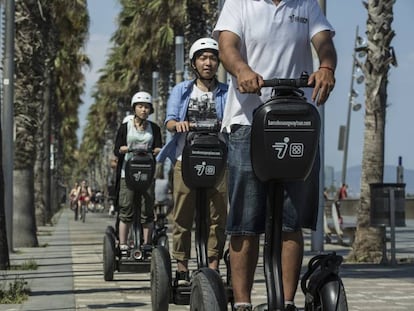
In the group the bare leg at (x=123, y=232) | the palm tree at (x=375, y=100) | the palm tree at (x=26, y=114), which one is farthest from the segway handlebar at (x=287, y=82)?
the palm tree at (x=26, y=114)

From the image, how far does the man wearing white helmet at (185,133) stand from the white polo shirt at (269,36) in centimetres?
234

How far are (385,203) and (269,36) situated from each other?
9.09 meters

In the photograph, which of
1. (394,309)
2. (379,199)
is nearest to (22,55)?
(379,199)

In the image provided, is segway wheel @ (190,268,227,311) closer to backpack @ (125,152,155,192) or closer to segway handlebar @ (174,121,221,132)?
segway handlebar @ (174,121,221,132)

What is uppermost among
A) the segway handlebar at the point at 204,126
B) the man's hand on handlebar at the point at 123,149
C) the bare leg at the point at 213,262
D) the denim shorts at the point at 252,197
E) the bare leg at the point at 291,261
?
the segway handlebar at the point at 204,126

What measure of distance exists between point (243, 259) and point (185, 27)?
87.0 feet

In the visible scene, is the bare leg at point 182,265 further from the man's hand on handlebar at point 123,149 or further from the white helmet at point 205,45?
the man's hand on handlebar at point 123,149

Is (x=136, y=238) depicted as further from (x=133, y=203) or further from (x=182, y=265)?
(x=182, y=265)

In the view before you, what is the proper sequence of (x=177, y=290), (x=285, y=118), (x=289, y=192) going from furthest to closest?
1. (x=177, y=290)
2. (x=289, y=192)
3. (x=285, y=118)

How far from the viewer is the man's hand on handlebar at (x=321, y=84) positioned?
169 inches

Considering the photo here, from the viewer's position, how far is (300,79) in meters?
4.25

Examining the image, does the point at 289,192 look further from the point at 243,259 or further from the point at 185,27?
the point at 185,27

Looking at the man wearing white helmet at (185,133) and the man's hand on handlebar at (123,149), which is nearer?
the man wearing white helmet at (185,133)

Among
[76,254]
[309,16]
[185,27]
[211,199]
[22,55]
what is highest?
[185,27]
